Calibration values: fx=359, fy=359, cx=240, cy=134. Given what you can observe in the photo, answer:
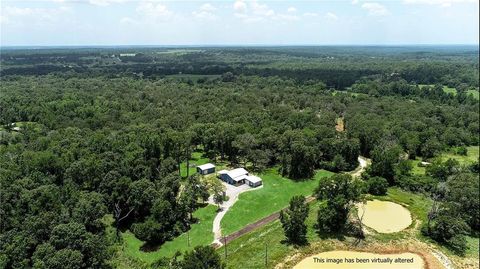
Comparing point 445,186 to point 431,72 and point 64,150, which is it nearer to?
point 64,150

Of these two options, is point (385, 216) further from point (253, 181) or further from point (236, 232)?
point (236, 232)

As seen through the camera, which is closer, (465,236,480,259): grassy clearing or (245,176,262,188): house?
(465,236,480,259): grassy clearing

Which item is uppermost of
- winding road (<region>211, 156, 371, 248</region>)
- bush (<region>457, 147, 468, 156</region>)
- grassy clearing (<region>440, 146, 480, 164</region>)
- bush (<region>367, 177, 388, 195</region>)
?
bush (<region>367, 177, 388, 195</region>)

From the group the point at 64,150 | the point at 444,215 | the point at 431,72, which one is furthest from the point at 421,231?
the point at 431,72

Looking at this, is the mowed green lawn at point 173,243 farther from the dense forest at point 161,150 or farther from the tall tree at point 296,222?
the tall tree at point 296,222

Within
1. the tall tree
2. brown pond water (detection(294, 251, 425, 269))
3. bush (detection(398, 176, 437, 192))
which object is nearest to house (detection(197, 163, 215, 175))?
the tall tree

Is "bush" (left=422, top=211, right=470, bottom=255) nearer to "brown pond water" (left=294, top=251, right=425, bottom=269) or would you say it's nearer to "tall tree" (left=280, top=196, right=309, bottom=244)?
"brown pond water" (left=294, top=251, right=425, bottom=269)

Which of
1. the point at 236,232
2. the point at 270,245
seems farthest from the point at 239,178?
the point at 270,245
